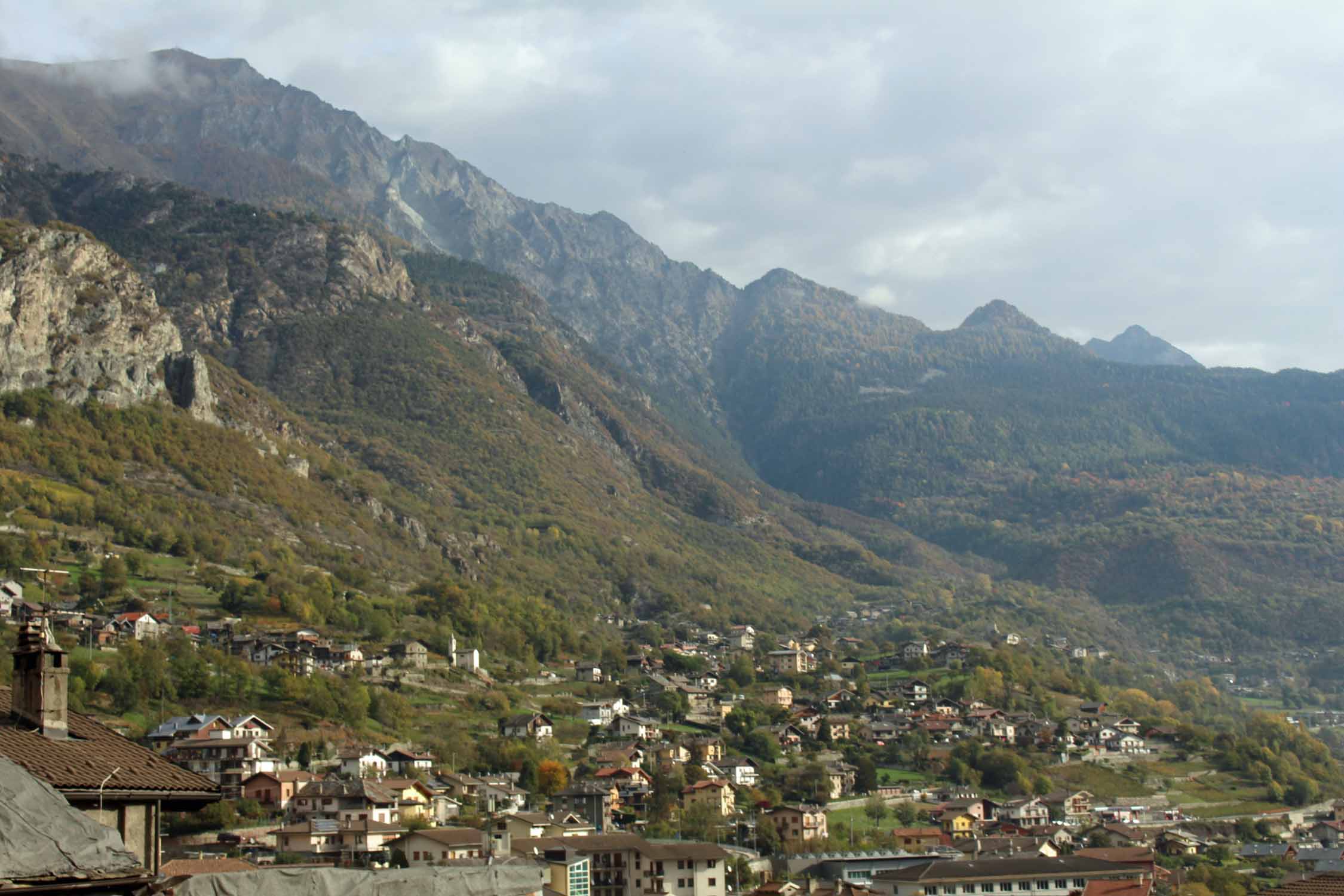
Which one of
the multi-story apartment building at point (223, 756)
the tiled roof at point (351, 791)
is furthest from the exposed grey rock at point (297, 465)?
the tiled roof at point (351, 791)

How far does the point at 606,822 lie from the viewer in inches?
3223

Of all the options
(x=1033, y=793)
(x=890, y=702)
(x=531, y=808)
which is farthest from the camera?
(x=890, y=702)

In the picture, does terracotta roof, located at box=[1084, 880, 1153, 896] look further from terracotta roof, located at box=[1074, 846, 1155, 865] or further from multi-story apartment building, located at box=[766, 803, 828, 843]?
multi-story apartment building, located at box=[766, 803, 828, 843]

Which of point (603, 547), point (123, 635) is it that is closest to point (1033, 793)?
point (123, 635)

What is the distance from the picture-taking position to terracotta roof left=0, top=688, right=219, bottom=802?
11.3 metres

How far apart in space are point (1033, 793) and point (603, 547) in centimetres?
8315

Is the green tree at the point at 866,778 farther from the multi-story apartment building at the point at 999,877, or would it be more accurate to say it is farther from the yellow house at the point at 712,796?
the multi-story apartment building at the point at 999,877

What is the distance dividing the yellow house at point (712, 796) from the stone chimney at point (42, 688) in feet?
253

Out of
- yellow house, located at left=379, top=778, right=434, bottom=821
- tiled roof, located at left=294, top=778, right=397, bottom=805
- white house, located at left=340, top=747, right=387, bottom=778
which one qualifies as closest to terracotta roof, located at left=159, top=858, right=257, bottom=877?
tiled roof, located at left=294, top=778, right=397, bottom=805

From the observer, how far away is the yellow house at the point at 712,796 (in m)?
88.0

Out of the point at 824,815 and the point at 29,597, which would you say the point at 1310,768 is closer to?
the point at 824,815

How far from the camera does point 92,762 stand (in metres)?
12.0

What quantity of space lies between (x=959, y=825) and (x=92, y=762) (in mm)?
82837

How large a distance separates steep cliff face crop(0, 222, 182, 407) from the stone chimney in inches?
5391
